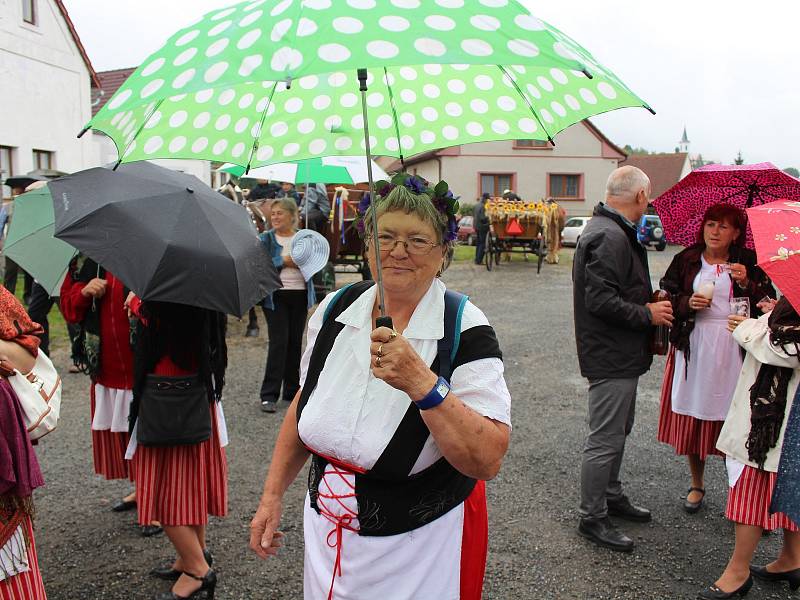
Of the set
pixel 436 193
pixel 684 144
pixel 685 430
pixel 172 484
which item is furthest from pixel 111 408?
pixel 684 144

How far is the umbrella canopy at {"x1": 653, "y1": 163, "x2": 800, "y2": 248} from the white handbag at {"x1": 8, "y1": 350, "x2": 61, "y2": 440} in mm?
3430

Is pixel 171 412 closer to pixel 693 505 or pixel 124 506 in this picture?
pixel 124 506

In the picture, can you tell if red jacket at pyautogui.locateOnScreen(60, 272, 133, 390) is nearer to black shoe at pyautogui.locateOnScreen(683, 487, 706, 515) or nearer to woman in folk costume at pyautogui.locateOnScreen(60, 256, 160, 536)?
woman in folk costume at pyautogui.locateOnScreen(60, 256, 160, 536)

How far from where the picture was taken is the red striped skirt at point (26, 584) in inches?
85.1

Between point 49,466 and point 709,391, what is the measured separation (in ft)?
14.6

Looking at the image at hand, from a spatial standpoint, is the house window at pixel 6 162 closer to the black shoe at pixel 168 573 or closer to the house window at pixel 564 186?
the black shoe at pixel 168 573

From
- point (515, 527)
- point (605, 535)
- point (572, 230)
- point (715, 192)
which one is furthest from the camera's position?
point (572, 230)

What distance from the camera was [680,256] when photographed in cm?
427

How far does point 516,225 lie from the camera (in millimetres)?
17109

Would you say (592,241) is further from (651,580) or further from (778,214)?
(651,580)

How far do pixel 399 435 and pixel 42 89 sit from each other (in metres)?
19.3

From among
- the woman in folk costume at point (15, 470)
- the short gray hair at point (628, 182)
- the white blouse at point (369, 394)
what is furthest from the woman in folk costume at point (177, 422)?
the short gray hair at point (628, 182)

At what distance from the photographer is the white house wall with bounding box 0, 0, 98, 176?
16266 mm

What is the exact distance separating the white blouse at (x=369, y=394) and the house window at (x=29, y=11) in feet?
61.9
